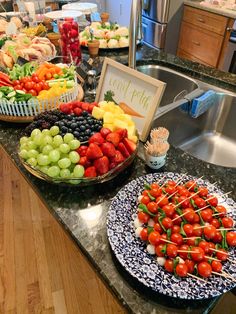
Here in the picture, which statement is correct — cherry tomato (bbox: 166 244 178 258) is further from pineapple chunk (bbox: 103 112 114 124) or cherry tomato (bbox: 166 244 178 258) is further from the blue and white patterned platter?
pineapple chunk (bbox: 103 112 114 124)

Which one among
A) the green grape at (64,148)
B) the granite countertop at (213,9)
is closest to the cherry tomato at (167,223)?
the green grape at (64,148)

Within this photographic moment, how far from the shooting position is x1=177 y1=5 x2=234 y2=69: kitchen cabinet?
2799 mm

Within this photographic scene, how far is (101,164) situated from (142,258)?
0.27 m

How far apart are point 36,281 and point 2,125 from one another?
95 cm

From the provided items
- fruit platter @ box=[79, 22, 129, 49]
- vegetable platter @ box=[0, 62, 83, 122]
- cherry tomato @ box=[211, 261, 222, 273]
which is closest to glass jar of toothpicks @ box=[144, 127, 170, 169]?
cherry tomato @ box=[211, 261, 222, 273]

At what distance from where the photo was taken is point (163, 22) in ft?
10.8

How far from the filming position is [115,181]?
81 centimetres

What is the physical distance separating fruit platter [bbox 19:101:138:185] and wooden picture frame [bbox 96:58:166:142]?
6cm

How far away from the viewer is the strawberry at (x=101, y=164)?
73 centimetres

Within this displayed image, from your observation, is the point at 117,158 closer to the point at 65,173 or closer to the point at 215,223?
the point at 65,173

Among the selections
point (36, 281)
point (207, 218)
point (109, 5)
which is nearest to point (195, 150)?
point (207, 218)

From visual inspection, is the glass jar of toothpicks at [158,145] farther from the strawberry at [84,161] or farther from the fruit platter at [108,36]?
the fruit platter at [108,36]

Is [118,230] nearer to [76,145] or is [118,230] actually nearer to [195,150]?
[76,145]

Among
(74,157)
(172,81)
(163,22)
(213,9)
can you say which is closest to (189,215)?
(74,157)
